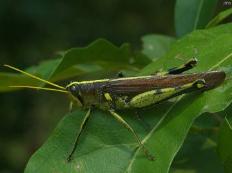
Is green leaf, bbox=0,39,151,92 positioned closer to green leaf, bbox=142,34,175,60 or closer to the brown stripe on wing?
the brown stripe on wing

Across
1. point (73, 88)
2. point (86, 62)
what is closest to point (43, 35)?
point (86, 62)

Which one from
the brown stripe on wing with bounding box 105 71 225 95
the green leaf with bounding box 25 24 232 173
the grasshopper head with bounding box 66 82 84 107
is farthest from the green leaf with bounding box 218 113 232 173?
the grasshopper head with bounding box 66 82 84 107

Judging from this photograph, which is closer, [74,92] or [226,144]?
[226,144]

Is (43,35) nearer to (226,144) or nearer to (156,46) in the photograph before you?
(156,46)

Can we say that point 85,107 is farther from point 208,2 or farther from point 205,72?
point 208,2

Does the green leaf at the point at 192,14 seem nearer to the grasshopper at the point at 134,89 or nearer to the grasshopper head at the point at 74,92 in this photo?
the grasshopper at the point at 134,89

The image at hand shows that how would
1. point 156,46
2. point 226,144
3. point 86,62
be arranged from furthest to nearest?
point 156,46 → point 86,62 → point 226,144
